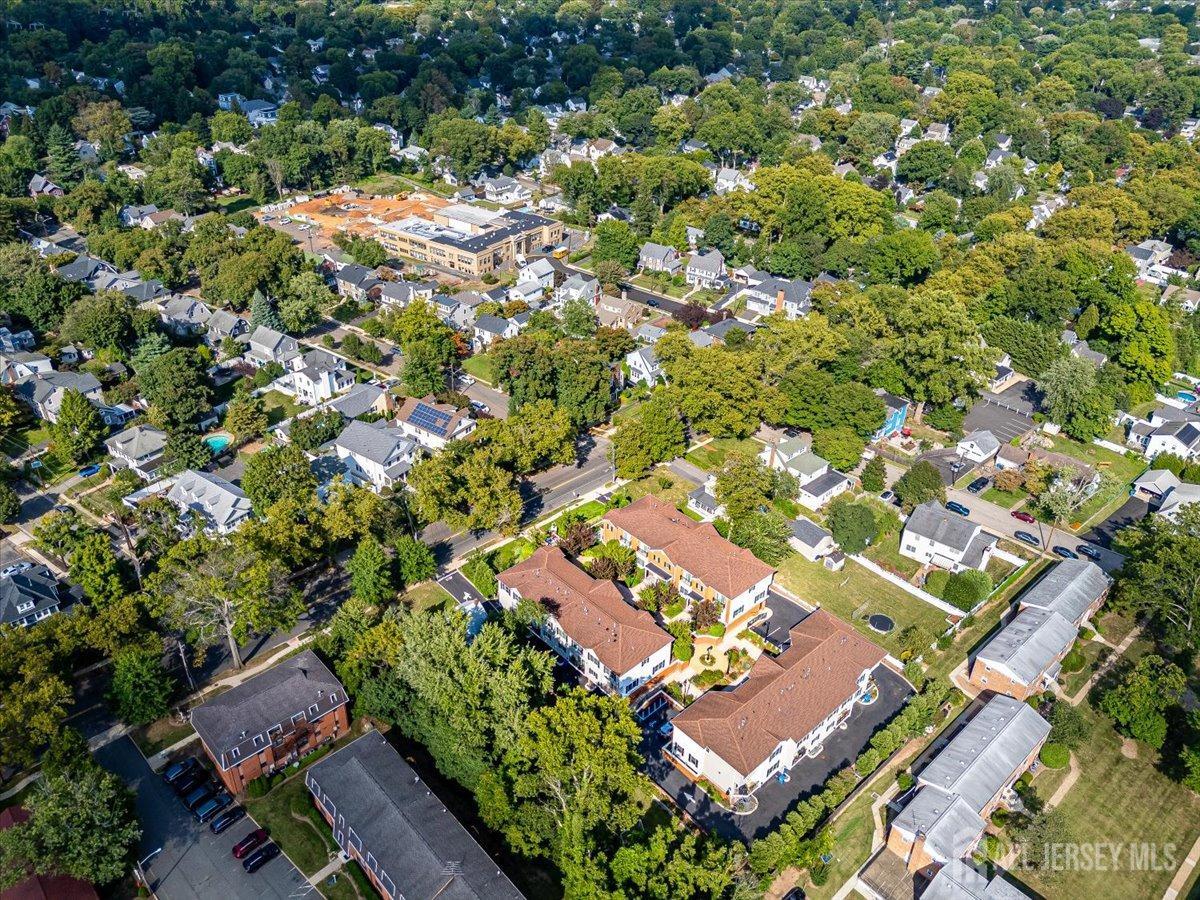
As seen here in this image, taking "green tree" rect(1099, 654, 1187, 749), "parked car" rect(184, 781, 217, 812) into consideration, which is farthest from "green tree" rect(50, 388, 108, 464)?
"green tree" rect(1099, 654, 1187, 749)

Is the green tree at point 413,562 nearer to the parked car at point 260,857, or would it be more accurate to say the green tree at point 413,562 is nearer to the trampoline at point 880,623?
the parked car at point 260,857

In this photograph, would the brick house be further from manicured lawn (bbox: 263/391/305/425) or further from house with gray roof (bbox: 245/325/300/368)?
house with gray roof (bbox: 245/325/300/368)

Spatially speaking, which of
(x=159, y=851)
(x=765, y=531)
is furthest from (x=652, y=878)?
(x=765, y=531)

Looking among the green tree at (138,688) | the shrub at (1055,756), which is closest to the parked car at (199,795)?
the green tree at (138,688)

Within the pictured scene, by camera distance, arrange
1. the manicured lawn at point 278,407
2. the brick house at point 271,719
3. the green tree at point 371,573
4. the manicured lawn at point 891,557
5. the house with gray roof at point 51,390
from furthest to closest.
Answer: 1. the manicured lawn at point 278,407
2. the house with gray roof at point 51,390
3. the manicured lawn at point 891,557
4. the green tree at point 371,573
5. the brick house at point 271,719

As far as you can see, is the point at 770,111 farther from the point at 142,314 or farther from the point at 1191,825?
the point at 1191,825

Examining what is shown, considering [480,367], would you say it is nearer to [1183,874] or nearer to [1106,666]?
[1106,666]

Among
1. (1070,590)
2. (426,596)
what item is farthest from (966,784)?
(426,596)
